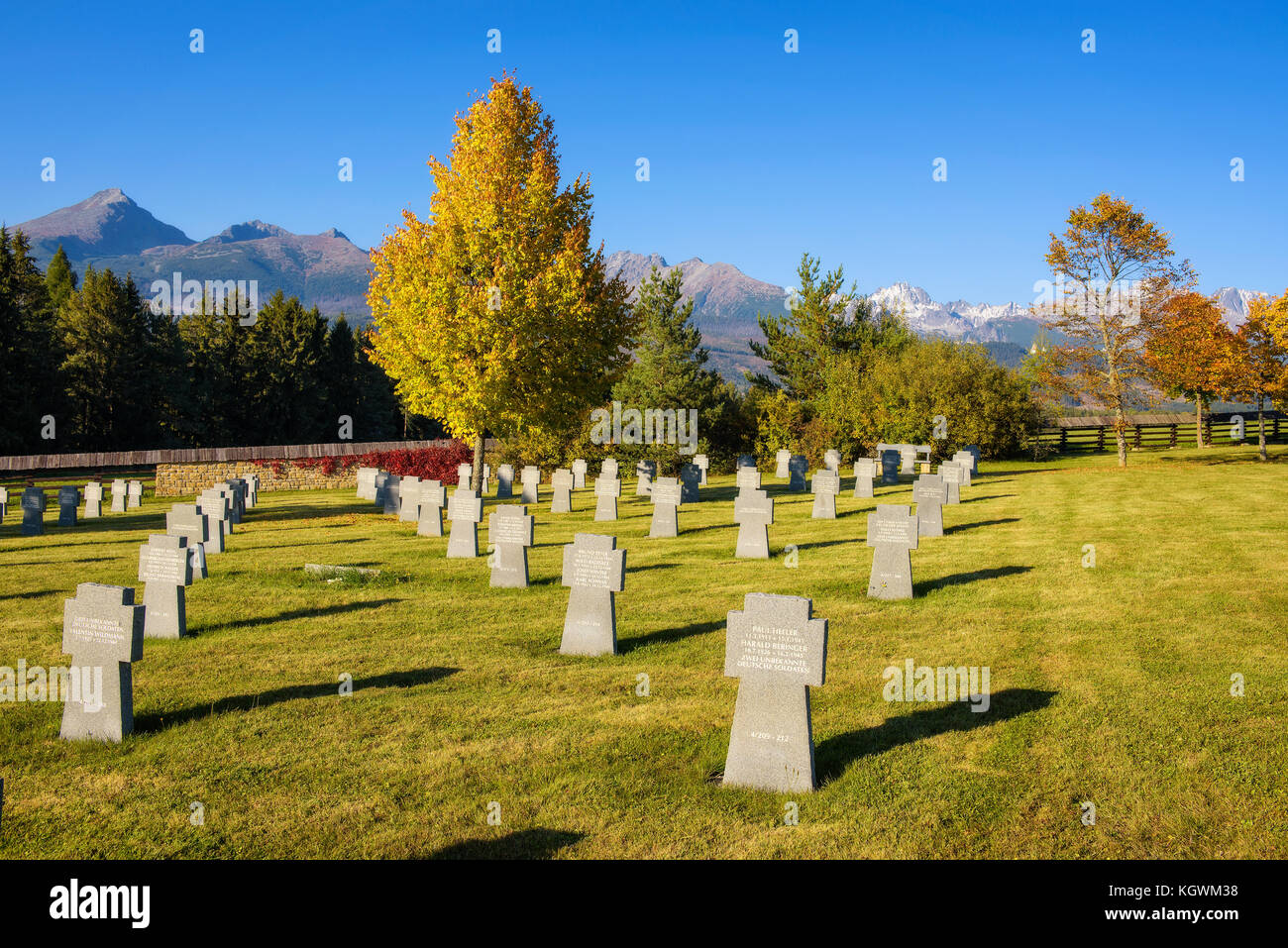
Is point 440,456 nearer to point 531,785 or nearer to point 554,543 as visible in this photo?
point 554,543

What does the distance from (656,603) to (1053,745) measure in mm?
6305

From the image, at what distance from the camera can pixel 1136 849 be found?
5219 mm

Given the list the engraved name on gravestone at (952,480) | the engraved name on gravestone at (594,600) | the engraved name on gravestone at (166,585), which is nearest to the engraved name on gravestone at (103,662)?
the engraved name on gravestone at (166,585)

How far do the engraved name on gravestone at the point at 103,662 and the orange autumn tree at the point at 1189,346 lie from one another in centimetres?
3729

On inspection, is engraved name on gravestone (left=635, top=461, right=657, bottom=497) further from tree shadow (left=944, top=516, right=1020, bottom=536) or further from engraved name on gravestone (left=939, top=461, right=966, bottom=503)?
tree shadow (left=944, top=516, right=1020, bottom=536)

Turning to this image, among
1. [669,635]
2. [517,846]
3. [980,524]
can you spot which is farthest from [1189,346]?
[517,846]

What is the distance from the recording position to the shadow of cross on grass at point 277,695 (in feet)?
25.1

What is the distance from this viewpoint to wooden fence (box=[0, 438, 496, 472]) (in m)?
37.8

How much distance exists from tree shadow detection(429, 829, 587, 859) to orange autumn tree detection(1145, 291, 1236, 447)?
36167 mm

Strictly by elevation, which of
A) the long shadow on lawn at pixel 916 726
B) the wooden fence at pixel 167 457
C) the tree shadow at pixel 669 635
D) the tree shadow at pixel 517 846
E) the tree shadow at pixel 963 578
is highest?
the wooden fence at pixel 167 457

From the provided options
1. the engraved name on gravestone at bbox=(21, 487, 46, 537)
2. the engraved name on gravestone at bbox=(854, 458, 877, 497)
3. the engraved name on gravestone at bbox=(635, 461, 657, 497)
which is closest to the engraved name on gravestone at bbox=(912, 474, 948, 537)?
the engraved name on gravestone at bbox=(854, 458, 877, 497)

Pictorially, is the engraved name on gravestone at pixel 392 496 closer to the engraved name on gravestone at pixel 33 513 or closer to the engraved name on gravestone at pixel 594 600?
the engraved name on gravestone at pixel 33 513

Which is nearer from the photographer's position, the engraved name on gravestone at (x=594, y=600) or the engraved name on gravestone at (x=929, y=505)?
the engraved name on gravestone at (x=594, y=600)
